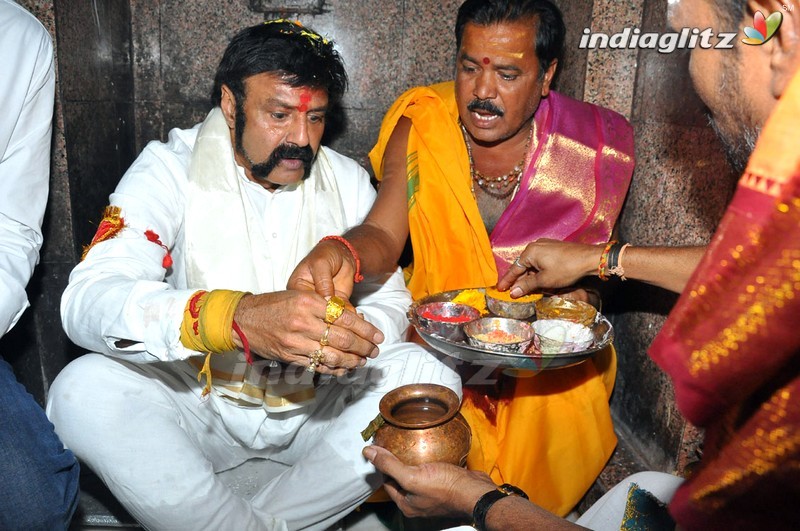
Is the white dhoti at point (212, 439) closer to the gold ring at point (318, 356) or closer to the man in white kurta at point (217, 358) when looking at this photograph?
the man in white kurta at point (217, 358)

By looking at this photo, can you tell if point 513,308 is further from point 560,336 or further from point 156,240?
point 156,240

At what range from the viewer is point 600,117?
11.7 feet

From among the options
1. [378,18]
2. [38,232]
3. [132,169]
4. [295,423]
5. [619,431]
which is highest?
[378,18]

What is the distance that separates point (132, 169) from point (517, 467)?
7.56 feet

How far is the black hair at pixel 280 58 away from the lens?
10.1ft

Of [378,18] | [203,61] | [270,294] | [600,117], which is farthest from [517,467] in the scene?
[203,61]

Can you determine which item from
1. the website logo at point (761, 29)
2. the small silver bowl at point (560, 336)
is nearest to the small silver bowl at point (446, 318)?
the small silver bowl at point (560, 336)

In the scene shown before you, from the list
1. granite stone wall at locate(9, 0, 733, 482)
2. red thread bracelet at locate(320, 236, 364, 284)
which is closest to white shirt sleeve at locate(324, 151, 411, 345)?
red thread bracelet at locate(320, 236, 364, 284)

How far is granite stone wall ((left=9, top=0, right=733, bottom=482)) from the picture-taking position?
3268 millimetres

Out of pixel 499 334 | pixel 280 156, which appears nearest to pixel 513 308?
pixel 499 334

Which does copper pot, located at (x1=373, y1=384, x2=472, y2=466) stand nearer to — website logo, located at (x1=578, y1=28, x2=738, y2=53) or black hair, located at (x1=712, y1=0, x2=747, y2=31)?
black hair, located at (x1=712, y1=0, x2=747, y2=31)

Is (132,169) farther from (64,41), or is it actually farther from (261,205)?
(64,41)

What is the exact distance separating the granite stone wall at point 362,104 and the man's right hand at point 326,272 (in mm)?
1664

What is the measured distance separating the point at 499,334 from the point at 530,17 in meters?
1.72
